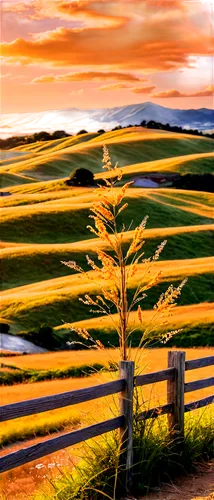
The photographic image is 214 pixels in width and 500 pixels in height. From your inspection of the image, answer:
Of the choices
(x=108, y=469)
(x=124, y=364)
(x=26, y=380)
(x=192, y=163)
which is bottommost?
(x=26, y=380)

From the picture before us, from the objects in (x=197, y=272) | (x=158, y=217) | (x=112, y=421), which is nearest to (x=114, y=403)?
(x=112, y=421)

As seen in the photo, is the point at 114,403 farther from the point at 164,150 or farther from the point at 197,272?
the point at 164,150

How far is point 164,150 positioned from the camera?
16138cm

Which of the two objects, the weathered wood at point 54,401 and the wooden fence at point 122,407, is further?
the wooden fence at point 122,407

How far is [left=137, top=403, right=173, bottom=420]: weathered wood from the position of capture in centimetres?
1000

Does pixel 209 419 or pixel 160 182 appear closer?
pixel 209 419

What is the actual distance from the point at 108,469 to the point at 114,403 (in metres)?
0.86

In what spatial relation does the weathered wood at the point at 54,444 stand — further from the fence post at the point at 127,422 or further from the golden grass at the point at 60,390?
the golden grass at the point at 60,390

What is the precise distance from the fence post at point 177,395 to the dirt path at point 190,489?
0.45m

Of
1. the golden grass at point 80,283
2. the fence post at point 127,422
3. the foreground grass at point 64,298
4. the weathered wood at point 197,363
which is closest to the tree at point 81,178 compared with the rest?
the golden grass at point 80,283

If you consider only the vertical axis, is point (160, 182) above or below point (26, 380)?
above

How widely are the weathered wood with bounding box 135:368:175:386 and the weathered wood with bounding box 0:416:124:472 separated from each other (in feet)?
1.83

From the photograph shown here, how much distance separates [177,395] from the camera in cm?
1069

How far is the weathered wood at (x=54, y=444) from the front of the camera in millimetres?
8180
